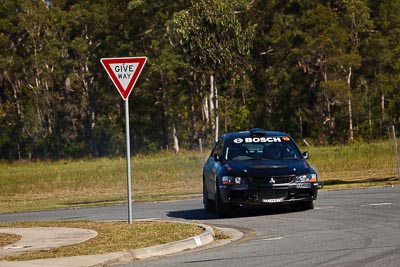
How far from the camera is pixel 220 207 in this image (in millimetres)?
19812

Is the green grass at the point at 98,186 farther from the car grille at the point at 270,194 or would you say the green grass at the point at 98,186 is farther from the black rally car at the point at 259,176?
the car grille at the point at 270,194

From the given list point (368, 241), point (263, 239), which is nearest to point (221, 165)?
point (263, 239)

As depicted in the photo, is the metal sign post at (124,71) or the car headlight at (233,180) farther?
the car headlight at (233,180)

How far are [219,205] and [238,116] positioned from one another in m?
51.0

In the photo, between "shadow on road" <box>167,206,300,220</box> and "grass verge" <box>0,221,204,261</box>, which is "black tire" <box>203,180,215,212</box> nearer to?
"shadow on road" <box>167,206,300,220</box>


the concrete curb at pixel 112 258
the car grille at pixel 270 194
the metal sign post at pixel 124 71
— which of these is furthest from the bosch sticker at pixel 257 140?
the concrete curb at pixel 112 258

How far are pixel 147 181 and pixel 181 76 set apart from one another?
103ft

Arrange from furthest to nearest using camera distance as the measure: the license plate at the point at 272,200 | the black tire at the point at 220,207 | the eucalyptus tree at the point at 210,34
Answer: the eucalyptus tree at the point at 210,34, the black tire at the point at 220,207, the license plate at the point at 272,200

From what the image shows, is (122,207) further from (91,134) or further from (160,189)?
(91,134)

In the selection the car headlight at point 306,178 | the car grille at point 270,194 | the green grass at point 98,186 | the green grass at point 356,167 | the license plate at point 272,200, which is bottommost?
the green grass at point 98,186

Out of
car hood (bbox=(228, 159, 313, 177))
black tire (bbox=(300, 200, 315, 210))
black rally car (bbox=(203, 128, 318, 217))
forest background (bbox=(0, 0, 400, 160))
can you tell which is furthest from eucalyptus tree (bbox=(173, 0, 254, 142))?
car hood (bbox=(228, 159, 313, 177))

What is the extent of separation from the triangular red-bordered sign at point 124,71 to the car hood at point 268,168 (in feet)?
9.79

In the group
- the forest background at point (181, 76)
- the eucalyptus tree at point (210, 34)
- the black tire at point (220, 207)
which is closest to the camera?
the black tire at point (220, 207)

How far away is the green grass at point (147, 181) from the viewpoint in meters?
30.2
